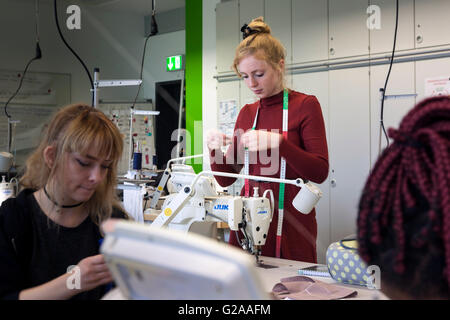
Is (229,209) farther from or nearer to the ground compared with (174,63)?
nearer to the ground

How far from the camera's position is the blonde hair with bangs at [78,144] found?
1.33m

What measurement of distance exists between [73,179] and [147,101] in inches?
226

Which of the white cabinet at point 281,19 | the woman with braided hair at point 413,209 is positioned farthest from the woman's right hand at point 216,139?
the white cabinet at point 281,19

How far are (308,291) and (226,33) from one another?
3729mm

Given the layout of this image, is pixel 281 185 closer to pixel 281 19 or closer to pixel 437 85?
pixel 437 85

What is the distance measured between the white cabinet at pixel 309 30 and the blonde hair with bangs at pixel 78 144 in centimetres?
294

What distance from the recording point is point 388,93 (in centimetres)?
361

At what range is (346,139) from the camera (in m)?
3.84

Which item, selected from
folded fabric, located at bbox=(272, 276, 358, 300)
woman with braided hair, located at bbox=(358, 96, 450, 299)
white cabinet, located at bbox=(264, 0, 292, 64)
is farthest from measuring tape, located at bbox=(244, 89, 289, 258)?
white cabinet, located at bbox=(264, 0, 292, 64)

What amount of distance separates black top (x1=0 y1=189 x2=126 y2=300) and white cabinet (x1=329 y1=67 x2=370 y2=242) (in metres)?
2.70

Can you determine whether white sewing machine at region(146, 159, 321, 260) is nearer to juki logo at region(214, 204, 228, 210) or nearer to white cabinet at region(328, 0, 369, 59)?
juki logo at region(214, 204, 228, 210)

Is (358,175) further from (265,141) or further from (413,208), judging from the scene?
(413,208)

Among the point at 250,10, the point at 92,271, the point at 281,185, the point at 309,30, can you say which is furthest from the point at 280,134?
the point at 250,10
